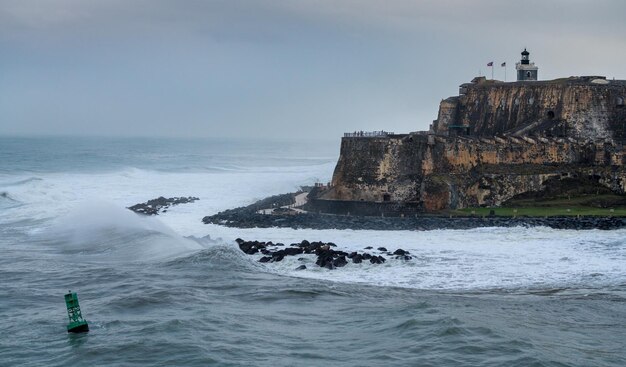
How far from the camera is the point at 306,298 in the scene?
24828 mm

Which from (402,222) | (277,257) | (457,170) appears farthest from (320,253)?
(457,170)

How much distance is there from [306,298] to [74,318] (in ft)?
21.8

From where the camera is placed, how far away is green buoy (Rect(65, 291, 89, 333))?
20.6 meters

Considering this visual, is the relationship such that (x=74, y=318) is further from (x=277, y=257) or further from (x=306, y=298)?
(x=277, y=257)

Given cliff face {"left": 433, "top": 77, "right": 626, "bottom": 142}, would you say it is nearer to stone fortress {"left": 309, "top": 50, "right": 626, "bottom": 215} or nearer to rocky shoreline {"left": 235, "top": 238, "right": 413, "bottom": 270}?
stone fortress {"left": 309, "top": 50, "right": 626, "bottom": 215}

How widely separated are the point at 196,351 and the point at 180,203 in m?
35.1

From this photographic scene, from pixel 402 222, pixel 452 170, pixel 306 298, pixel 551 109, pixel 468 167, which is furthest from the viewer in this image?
pixel 551 109

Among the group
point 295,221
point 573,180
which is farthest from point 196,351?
point 573,180

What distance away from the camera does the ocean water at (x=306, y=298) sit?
63.3 ft

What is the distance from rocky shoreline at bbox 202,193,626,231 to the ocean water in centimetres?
114

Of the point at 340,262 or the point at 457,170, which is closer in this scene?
the point at 340,262

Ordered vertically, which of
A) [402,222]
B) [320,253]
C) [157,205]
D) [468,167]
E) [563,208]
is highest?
[468,167]

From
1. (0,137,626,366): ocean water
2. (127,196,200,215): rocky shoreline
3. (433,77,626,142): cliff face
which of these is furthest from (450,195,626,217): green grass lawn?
(127,196,200,215): rocky shoreline

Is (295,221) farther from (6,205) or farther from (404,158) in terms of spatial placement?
(6,205)
